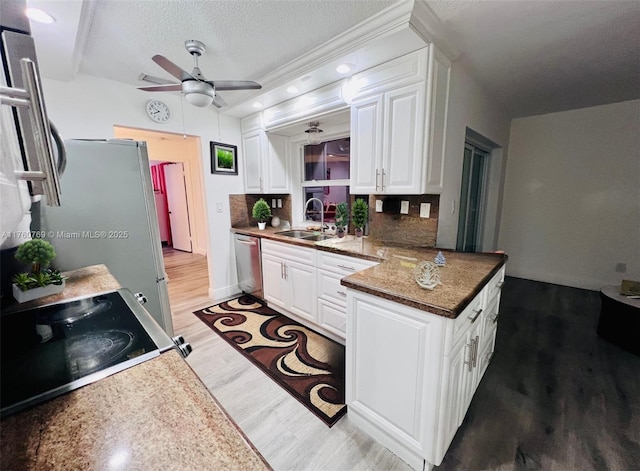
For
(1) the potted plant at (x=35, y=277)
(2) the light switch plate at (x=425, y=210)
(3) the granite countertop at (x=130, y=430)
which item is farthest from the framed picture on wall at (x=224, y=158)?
(3) the granite countertop at (x=130, y=430)

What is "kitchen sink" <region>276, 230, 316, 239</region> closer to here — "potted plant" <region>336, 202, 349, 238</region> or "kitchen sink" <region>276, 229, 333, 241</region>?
"kitchen sink" <region>276, 229, 333, 241</region>

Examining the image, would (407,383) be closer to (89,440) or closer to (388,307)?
(388,307)

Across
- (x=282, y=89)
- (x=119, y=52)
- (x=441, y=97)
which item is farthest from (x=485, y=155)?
(x=119, y=52)

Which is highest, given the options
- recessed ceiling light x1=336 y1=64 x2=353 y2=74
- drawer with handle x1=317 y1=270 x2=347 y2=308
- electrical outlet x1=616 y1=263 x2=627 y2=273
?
recessed ceiling light x1=336 y1=64 x2=353 y2=74

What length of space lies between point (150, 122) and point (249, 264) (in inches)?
75.1

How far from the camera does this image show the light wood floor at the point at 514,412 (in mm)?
1388

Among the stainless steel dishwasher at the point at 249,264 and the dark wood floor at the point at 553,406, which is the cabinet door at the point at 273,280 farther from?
the dark wood floor at the point at 553,406

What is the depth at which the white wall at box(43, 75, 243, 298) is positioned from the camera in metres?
2.29

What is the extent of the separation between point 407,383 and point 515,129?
4388 millimetres

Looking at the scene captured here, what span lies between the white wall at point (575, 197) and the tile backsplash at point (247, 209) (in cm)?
352

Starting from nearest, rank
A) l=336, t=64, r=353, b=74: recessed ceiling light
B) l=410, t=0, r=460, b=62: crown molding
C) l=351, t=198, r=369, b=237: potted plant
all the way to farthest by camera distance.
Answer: l=410, t=0, r=460, b=62: crown molding < l=336, t=64, r=353, b=74: recessed ceiling light < l=351, t=198, r=369, b=237: potted plant

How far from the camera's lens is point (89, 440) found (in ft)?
1.82

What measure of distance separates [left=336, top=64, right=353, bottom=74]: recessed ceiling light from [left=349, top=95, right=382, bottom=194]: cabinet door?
27 cm

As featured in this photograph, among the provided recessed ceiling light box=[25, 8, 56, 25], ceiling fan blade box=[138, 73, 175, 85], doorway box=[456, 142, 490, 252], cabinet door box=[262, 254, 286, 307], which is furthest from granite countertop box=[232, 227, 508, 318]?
recessed ceiling light box=[25, 8, 56, 25]
